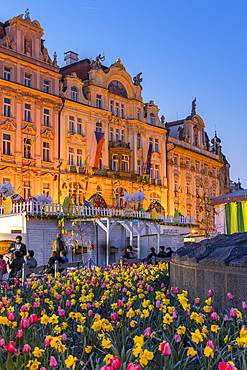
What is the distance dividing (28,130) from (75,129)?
15.7ft

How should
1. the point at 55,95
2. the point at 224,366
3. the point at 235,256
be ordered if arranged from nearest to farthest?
the point at 224,366, the point at 235,256, the point at 55,95

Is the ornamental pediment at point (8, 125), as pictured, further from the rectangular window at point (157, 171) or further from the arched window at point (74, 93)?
the rectangular window at point (157, 171)

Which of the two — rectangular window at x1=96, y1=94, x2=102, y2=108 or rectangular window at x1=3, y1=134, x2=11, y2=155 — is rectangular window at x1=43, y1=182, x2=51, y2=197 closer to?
rectangular window at x1=3, y1=134, x2=11, y2=155

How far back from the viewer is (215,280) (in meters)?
6.79

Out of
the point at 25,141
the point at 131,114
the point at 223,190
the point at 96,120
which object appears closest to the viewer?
the point at 25,141

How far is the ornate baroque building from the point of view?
30531mm

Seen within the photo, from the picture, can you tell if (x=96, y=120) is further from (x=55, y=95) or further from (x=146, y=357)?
(x=146, y=357)

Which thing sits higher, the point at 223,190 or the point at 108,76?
the point at 108,76

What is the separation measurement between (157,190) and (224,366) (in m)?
39.5

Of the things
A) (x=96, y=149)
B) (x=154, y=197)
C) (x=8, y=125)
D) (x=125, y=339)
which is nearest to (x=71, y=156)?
(x=96, y=149)

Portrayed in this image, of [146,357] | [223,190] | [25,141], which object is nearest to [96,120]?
[25,141]

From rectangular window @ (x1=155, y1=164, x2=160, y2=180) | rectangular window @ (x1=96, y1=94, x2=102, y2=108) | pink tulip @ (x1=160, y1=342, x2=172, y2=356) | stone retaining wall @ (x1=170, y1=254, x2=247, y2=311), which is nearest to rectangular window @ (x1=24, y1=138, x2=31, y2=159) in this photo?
rectangular window @ (x1=96, y1=94, x2=102, y2=108)

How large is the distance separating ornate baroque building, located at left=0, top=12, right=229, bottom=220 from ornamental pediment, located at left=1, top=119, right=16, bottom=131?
0.23 ft

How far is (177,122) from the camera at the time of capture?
173 ft
